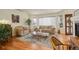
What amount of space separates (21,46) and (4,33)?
0.35 meters

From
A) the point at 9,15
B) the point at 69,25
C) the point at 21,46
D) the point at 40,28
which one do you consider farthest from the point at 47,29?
the point at 9,15

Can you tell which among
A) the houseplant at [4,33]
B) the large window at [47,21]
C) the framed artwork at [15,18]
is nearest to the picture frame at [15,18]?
the framed artwork at [15,18]

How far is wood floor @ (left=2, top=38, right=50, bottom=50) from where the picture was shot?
237 centimetres

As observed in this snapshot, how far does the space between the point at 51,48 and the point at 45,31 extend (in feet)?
0.97

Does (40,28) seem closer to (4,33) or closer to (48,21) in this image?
(48,21)

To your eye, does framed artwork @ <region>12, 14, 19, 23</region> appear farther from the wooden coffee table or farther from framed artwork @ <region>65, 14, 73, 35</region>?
framed artwork @ <region>65, 14, 73, 35</region>

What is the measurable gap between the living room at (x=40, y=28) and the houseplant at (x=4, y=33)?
3cm

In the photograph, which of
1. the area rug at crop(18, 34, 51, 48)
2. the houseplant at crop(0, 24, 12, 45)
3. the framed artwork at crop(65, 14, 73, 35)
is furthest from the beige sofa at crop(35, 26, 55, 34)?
the houseplant at crop(0, 24, 12, 45)

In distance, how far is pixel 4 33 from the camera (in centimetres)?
238

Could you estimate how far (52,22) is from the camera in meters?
2.38

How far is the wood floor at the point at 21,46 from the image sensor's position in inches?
93.4

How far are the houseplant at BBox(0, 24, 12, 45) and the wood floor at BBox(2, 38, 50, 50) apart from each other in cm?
8

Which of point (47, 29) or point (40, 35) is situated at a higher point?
point (47, 29)
